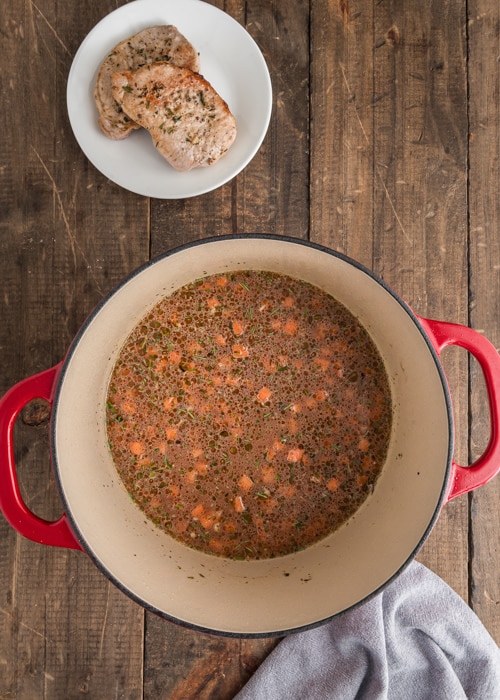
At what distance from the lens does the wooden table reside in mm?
1408

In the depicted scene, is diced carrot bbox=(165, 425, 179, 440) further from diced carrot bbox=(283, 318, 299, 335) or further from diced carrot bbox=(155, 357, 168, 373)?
diced carrot bbox=(283, 318, 299, 335)

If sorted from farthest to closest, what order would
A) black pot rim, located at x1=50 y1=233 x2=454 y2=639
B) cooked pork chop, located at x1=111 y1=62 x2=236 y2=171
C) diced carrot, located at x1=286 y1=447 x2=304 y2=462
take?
diced carrot, located at x1=286 y1=447 x2=304 y2=462 < cooked pork chop, located at x1=111 y1=62 x2=236 y2=171 < black pot rim, located at x1=50 y1=233 x2=454 y2=639

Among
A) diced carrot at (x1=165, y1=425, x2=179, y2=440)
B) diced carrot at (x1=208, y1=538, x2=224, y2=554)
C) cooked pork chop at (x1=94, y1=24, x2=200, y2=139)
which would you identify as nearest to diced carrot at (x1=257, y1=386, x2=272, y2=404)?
diced carrot at (x1=165, y1=425, x2=179, y2=440)

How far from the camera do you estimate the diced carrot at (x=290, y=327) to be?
1.38 m

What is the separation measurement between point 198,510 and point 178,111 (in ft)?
2.67

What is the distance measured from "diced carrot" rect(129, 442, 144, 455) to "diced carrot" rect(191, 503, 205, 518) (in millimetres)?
165

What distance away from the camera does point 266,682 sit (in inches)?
55.9

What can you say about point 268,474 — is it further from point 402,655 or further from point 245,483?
point 402,655

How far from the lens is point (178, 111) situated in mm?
1308

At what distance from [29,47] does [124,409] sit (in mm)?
795

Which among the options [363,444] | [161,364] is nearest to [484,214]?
[363,444]

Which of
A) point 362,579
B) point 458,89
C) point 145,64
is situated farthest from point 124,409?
point 458,89

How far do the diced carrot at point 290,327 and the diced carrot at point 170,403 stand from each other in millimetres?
270

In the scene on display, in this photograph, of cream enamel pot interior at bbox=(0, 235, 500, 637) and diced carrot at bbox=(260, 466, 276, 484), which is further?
diced carrot at bbox=(260, 466, 276, 484)
